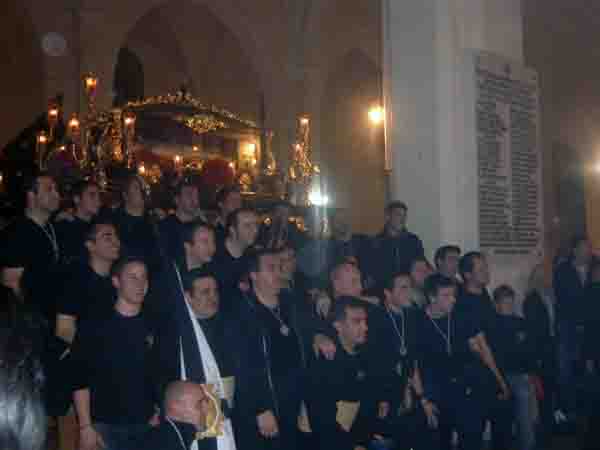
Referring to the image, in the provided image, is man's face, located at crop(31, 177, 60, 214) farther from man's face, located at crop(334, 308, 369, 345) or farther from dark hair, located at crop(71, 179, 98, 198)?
man's face, located at crop(334, 308, 369, 345)

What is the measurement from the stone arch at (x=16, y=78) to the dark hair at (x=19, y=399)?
1374cm

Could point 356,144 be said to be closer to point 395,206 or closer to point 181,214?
point 395,206

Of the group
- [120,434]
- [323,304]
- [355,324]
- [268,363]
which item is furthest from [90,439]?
[323,304]

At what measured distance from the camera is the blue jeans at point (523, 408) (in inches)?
258

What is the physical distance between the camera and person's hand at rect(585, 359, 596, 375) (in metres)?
7.25

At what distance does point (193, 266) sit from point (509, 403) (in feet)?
9.67

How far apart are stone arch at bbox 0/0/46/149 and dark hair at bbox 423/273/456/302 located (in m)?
10.4

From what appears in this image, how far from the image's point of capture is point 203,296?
4.71 metres

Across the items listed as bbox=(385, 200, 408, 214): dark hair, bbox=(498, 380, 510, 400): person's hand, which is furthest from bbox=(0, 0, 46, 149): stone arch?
bbox=(498, 380, 510, 400): person's hand

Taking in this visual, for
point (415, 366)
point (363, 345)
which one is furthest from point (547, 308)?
point (363, 345)

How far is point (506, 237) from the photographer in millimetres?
7676

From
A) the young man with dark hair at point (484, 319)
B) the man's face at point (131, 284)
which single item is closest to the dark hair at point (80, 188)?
the man's face at point (131, 284)

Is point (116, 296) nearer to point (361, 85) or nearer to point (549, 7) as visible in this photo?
point (549, 7)

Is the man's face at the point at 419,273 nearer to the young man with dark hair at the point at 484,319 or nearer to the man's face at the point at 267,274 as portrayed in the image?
the young man with dark hair at the point at 484,319
